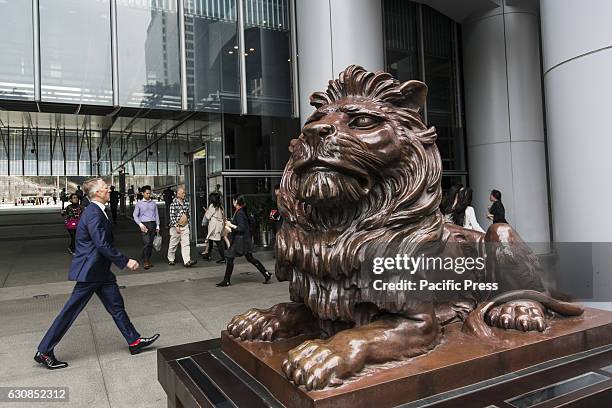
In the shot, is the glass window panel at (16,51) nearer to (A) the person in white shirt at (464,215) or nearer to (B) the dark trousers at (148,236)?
(B) the dark trousers at (148,236)

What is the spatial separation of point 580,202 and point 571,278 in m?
2.43

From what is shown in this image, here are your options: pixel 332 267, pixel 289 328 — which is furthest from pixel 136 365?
pixel 332 267

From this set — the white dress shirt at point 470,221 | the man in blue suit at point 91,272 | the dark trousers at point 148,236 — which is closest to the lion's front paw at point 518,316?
the man in blue suit at point 91,272

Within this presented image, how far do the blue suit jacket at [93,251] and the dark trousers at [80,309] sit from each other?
0.29 ft

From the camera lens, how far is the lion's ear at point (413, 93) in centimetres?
212

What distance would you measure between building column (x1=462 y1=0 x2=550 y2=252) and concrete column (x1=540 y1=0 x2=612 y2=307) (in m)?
5.37

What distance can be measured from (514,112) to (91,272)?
33.7 ft

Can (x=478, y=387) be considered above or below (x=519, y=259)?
below

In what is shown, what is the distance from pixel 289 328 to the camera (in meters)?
2.34

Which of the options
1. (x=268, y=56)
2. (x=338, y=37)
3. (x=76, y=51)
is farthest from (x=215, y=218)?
(x=338, y=37)

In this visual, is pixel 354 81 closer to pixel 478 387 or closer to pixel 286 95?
pixel 478 387

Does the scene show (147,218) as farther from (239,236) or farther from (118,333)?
(118,333)

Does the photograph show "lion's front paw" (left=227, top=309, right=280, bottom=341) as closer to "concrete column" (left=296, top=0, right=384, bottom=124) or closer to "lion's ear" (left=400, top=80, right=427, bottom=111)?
"lion's ear" (left=400, top=80, right=427, bottom=111)

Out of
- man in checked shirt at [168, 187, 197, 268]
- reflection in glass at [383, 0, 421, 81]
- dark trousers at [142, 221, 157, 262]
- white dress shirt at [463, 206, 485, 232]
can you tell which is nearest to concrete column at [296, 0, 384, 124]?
white dress shirt at [463, 206, 485, 232]
